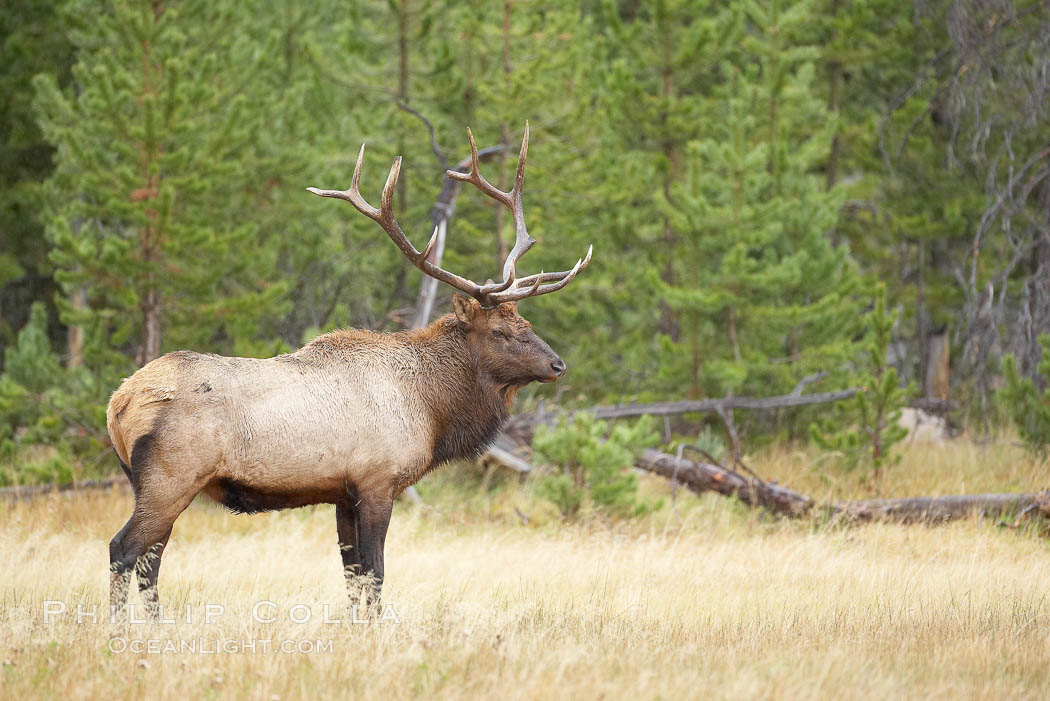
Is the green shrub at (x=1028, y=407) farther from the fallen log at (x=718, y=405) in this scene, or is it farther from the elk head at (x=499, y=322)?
the elk head at (x=499, y=322)

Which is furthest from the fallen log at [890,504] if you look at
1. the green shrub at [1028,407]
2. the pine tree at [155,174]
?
the pine tree at [155,174]

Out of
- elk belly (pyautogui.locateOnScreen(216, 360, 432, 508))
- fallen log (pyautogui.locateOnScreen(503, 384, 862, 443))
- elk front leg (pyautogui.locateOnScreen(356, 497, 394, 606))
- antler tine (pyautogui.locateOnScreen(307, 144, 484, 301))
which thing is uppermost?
antler tine (pyautogui.locateOnScreen(307, 144, 484, 301))

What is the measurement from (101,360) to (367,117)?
4.49 meters

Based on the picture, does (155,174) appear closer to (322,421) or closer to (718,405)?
(322,421)

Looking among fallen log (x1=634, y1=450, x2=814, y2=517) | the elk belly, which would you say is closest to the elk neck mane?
the elk belly

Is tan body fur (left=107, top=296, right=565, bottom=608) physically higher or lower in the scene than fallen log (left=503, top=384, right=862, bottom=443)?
higher

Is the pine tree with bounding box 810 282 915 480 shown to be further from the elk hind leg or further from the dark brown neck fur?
the elk hind leg

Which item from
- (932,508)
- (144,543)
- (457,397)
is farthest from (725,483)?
(144,543)

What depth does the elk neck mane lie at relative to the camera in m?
6.53

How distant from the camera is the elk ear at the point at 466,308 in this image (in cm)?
677

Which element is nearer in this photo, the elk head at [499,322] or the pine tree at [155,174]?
the elk head at [499,322]

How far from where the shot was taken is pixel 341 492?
6.14 metres

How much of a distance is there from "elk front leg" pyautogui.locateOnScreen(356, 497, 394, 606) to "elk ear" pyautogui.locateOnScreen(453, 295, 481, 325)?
126 cm

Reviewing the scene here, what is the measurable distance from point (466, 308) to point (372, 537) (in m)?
1.51
